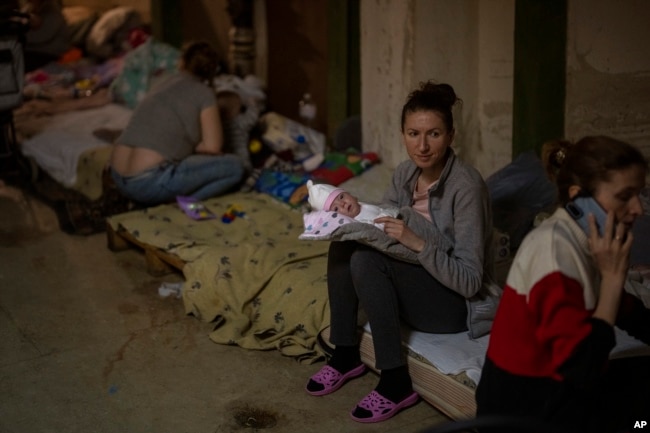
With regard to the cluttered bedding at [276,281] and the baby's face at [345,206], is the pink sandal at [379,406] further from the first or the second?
the baby's face at [345,206]

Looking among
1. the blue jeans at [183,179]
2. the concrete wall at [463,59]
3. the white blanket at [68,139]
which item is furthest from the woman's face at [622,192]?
the white blanket at [68,139]

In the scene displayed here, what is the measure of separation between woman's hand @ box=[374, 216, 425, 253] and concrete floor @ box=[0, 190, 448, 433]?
2.11 feet

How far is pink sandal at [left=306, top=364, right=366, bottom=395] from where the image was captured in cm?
354

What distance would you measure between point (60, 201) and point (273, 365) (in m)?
2.96

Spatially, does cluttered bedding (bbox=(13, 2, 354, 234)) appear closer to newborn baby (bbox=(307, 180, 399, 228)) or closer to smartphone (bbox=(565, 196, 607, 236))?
newborn baby (bbox=(307, 180, 399, 228))

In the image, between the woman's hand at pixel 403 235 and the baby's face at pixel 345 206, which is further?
the baby's face at pixel 345 206

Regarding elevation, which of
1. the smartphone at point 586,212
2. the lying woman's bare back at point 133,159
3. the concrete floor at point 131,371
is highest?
the smartphone at point 586,212

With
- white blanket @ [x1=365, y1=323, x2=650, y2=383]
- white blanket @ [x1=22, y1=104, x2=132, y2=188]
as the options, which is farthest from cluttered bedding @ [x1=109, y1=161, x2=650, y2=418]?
white blanket @ [x1=22, y1=104, x2=132, y2=188]

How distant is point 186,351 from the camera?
3.98 metres

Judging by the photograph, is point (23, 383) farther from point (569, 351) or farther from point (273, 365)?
point (569, 351)

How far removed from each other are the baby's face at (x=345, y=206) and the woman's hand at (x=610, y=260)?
109 centimetres

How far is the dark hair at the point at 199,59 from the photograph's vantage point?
557cm

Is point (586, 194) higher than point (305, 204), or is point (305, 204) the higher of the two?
point (586, 194)

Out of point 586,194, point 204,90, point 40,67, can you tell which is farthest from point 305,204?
point 40,67
